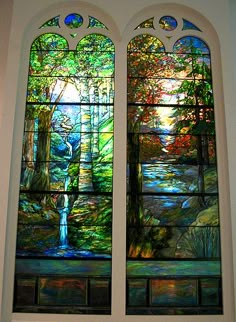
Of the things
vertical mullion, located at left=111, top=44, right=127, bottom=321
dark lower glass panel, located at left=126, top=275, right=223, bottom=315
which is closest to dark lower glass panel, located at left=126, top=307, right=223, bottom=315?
dark lower glass panel, located at left=126, top=275, right=223, bottom=315

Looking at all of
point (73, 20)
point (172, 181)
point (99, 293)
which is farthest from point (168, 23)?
point (99, 293)

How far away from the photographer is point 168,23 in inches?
182

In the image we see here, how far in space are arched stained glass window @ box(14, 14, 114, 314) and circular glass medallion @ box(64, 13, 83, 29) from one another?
12 mm

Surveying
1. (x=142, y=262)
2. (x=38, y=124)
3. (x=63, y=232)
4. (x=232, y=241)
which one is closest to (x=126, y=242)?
(x=142, y=262)

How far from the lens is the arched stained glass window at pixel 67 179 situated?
12.6 ft

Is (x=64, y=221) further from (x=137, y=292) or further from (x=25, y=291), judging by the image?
(x=137, y=292)

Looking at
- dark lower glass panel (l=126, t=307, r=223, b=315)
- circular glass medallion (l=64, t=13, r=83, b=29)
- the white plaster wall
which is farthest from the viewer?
circular glass medallion (l=64, t=13, r=83, b=29)

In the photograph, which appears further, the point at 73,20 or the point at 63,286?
the point at 73,20

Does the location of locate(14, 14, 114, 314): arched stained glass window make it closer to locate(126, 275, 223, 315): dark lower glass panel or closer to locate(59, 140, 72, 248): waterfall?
locate(59, 140, 72, 248): waterfall

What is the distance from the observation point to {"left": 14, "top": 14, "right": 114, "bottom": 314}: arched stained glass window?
151 inches

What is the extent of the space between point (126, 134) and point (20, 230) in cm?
154

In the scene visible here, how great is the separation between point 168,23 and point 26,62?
5.89ft

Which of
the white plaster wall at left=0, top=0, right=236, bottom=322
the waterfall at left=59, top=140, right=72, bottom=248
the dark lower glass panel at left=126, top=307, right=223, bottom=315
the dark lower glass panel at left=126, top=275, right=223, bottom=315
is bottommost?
the dark lower glass panel at left=126, top=307, right=223, bottom=315

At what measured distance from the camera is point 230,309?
379 centimetres
